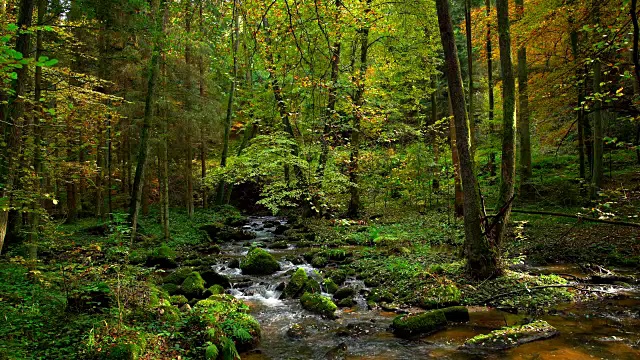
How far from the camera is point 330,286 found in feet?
30.3

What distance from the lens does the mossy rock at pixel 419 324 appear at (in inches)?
261

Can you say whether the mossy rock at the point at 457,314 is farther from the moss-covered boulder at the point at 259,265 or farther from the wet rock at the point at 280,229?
A: the wet rock at the point at 280,229

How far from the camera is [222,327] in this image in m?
6.11

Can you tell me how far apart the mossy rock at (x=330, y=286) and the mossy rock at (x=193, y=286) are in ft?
9.83

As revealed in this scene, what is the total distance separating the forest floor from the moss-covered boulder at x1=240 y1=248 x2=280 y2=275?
1276mm

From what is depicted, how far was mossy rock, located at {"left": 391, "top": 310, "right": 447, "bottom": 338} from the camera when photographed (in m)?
6.63

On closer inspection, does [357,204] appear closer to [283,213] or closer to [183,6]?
[283,213]

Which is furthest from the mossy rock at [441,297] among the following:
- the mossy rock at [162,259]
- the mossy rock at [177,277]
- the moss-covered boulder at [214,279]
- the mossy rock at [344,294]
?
the mossy rock at [162,259]

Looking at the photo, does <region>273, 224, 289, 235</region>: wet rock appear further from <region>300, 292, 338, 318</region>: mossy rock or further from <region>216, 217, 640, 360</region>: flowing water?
<region>300, 292, 338, 318</region>: mossy rock

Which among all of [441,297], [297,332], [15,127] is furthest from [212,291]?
[441,297]

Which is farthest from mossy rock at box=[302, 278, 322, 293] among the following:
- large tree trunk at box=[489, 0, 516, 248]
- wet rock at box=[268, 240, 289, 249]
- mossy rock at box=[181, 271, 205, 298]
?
wet rock at box=[268, 240, 289, 249]

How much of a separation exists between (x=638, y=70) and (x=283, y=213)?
22788 mm

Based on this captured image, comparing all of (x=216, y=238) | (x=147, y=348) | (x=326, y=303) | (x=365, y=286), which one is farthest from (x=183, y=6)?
(x=216, y=238)

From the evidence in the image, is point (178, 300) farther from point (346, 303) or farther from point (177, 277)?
point (346, 303)
